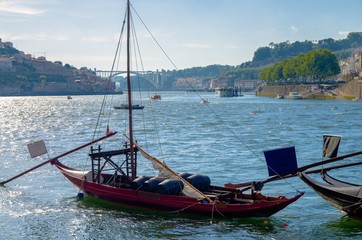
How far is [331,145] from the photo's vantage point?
80.2 feet

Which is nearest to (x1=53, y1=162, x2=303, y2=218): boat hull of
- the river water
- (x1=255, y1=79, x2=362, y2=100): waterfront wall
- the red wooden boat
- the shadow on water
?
the red wooden boat

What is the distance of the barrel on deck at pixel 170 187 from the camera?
25828mm

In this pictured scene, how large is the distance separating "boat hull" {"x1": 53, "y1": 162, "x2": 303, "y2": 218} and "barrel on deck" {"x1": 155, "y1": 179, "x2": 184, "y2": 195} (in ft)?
0.78

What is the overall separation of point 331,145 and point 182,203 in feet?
20.6

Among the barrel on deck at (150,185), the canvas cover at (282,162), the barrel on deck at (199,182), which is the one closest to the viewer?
the canvas cover at (282,162)

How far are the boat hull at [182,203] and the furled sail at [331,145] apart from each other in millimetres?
1962

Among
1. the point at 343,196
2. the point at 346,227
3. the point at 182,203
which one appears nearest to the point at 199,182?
the point at 182,203

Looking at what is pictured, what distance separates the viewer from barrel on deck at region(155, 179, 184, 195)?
84.7 feet

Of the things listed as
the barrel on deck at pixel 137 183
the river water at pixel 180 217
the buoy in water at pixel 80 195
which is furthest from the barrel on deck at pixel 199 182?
the buoy in water at pixel 80 195

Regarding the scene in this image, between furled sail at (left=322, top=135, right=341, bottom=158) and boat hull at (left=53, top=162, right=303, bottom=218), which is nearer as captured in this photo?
boat hull at (left=53, top=162, right=303, bottom=218)

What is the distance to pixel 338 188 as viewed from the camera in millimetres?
24703

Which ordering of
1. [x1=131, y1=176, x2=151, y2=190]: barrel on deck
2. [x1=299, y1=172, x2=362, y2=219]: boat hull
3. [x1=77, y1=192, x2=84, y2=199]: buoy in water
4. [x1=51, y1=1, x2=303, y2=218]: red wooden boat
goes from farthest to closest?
1. [x1=77, y1=192, x2=84, y2=199]: buoy in water
2. [x1=131, y1=176, x2=151, y2=190]: barrel on deck
3. [x1=51, y1=1, x2=303, y2=218]: red wooden boat
4. [x1=299, y1=172, x2=362, y2=219]: boat hull

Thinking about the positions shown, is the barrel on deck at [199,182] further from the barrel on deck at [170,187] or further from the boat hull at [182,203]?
the boat hull at [182,203]

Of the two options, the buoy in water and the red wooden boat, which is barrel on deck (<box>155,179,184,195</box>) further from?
the buoy in water
